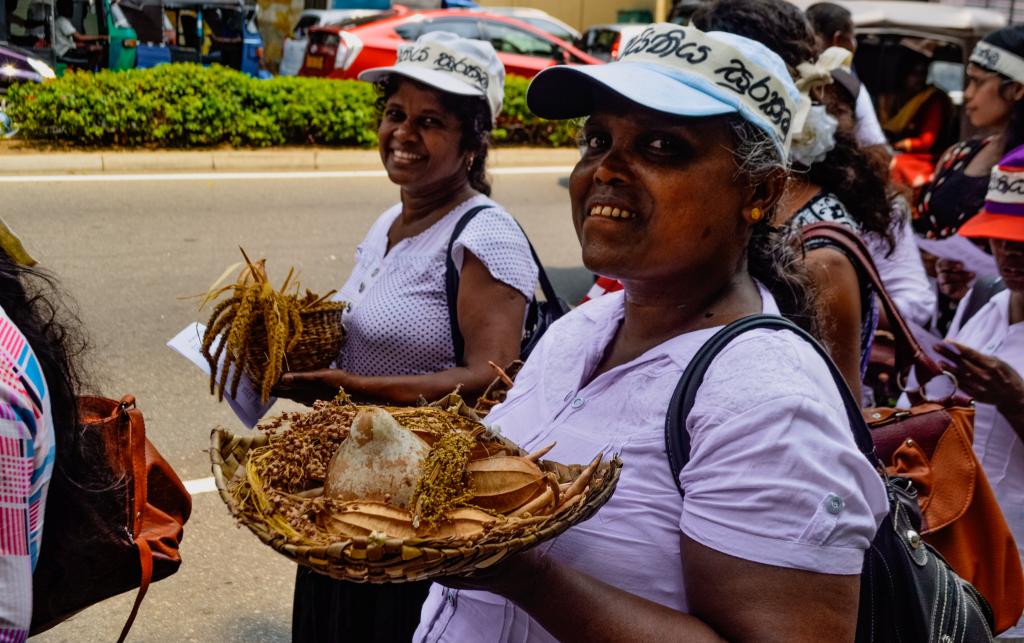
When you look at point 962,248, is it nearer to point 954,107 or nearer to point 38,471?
point 38,471

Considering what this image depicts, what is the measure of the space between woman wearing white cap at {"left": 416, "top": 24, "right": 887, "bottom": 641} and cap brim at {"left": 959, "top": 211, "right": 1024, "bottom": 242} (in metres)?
1.37

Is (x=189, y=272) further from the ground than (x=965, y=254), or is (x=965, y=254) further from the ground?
(x=965, y=254)

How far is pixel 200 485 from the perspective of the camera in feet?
16.4

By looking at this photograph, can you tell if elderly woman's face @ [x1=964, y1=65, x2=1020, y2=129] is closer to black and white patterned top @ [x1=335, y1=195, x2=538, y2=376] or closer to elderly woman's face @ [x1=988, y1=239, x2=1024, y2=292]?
elderly woman's face @ [x1=988, y1=239, x2=1024, y2=292]

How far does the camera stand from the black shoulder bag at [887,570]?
1.74 metres

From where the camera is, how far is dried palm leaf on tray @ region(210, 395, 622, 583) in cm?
150

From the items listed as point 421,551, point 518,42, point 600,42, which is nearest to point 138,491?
point 421,551

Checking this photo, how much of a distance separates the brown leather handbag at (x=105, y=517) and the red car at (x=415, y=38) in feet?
45.0

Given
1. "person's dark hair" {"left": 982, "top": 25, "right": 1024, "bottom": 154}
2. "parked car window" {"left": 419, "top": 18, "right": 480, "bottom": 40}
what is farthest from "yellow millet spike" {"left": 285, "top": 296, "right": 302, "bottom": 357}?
"parked car window" {"left": 419, "top": 18, "right": 480, "bottom": 40}

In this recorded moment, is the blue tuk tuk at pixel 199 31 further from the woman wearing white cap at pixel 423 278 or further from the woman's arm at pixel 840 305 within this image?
the woman's arm at pixel 840 305

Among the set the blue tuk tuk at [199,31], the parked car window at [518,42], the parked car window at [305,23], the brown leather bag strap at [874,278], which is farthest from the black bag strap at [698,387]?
the parked car window at [305,23]

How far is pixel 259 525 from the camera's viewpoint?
1.62 meters

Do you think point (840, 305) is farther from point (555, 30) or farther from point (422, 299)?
point (555, 30)

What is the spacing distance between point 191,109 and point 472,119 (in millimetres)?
10127
